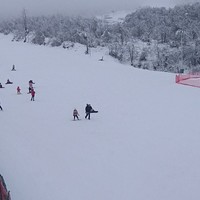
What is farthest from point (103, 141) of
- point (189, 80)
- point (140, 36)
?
point (140, 36)

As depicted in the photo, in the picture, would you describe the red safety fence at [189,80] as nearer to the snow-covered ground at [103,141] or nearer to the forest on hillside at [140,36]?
the snow-covered ground at [103,141]

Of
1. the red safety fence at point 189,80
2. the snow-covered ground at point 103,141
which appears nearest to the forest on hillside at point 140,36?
the red safety fence at point 189,80

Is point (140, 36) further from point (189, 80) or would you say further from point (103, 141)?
point (103, 141)

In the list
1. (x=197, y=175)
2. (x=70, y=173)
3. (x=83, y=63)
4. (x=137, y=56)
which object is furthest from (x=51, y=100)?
(x=137, y=56)

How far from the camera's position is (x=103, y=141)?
670 inches

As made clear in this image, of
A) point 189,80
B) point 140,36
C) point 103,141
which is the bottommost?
point 103,141

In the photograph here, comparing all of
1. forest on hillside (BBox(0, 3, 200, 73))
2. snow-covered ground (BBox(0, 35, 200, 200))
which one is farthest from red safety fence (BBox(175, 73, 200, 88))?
forest on hillside (BBox(0, 3, 200, 73))

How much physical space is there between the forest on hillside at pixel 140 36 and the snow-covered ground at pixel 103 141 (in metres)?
30.6

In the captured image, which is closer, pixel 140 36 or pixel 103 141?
pixel 103 141

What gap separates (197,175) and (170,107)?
11.1 metres

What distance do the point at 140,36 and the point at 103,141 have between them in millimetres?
60784

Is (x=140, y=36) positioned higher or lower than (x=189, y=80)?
higher

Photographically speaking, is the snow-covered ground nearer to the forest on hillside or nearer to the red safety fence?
the red safety fence

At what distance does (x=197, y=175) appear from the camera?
13.0 metres
